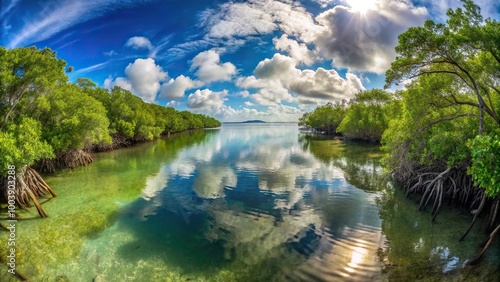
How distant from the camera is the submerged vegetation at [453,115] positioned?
1005 centimetres

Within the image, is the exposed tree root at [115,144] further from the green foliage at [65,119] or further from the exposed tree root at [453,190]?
the exposed tree root at [453,190]

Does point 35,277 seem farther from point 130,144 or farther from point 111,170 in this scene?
point 130,144

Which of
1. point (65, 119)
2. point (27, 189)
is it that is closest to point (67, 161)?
point (65, 119)

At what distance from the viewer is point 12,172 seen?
1248cm

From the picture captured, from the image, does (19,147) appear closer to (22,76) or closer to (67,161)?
(22,76)

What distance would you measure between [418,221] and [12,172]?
1974 cm

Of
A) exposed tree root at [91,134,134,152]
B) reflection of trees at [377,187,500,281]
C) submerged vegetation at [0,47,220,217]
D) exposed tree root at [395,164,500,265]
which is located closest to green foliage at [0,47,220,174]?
submerged vegetation at [0,47,220,217]

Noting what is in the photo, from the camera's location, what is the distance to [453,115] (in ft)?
49.5

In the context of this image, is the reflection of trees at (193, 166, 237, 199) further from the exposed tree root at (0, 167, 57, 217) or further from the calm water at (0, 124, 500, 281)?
the exposed tree root at (0, 167, 57, 217)

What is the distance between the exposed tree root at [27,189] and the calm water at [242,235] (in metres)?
0.88

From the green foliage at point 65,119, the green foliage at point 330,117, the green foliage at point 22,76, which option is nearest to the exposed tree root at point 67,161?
the green foliage at point 65,119

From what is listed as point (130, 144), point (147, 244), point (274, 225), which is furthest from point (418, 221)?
point (130, 144)

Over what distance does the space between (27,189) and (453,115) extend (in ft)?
79.0

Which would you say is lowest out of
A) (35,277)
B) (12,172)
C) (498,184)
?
Result: (35,277)
